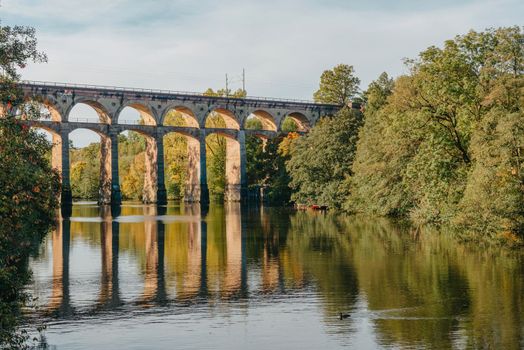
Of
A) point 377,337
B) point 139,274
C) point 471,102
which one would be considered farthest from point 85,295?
point 471,102

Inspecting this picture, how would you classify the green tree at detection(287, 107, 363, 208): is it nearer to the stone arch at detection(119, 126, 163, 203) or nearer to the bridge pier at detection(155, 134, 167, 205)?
the bridge pier at detection(155, 134, 167, 205)

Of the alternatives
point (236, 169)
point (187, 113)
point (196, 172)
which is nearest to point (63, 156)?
point (187, 113)

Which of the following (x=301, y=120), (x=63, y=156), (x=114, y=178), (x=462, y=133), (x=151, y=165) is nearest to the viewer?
(x=462, y=133)

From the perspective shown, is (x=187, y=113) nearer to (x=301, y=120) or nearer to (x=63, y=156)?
(x=301, y=120)

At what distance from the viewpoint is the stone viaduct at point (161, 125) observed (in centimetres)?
7950

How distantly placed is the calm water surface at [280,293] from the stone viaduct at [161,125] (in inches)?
1599

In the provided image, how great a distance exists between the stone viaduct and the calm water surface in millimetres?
40613

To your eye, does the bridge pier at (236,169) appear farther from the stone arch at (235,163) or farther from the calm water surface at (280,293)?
the calm water surface at (280,293)

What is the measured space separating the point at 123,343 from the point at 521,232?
74.3ft

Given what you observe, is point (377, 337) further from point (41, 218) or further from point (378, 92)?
point (378, 92)

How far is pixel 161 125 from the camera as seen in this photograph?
8775cm

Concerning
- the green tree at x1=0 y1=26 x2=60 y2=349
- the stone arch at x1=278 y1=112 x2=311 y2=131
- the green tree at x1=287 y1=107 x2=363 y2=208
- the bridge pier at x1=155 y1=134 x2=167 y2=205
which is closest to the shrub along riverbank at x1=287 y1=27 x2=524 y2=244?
the green tree at x1=287 y1=107 x2=363 y2=208

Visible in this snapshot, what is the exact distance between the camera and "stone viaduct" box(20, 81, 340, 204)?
3130 inches

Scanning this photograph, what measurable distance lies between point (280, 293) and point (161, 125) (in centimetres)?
6568
